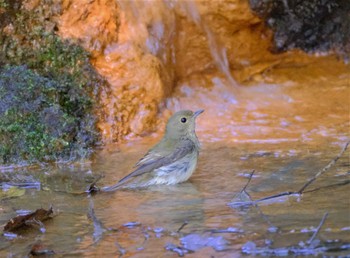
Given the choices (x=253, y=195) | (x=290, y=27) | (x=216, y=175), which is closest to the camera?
(x=253, y=195)

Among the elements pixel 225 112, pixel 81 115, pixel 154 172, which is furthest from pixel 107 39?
pixel 154 172

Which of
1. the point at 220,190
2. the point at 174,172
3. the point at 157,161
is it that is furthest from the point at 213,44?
the point at 220,190

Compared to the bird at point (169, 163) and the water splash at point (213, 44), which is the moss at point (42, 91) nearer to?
the bird at point (169, 163)

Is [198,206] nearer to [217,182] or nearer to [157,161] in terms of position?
[217,182]

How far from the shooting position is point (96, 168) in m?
7.47

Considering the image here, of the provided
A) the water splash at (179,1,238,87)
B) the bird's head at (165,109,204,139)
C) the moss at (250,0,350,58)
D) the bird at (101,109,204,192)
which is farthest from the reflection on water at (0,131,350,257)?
the moss at (250,0,350,58)

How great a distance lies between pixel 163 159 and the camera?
7.14 meters

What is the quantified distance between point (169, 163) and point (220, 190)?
97cm

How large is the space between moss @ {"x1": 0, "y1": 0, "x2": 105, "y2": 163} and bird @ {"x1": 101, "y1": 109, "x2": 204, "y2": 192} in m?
1.04

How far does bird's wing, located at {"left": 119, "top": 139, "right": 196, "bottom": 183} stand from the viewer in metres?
6.79

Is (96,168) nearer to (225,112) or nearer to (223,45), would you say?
(225,112)

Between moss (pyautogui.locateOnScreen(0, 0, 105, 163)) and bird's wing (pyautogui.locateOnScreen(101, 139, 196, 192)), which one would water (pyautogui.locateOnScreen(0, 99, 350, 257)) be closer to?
bird's wing (pyautogui.locateOnScreen(101, 139, 196, 192))

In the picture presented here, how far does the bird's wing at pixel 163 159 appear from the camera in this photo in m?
6.79

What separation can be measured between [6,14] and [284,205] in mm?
4704
